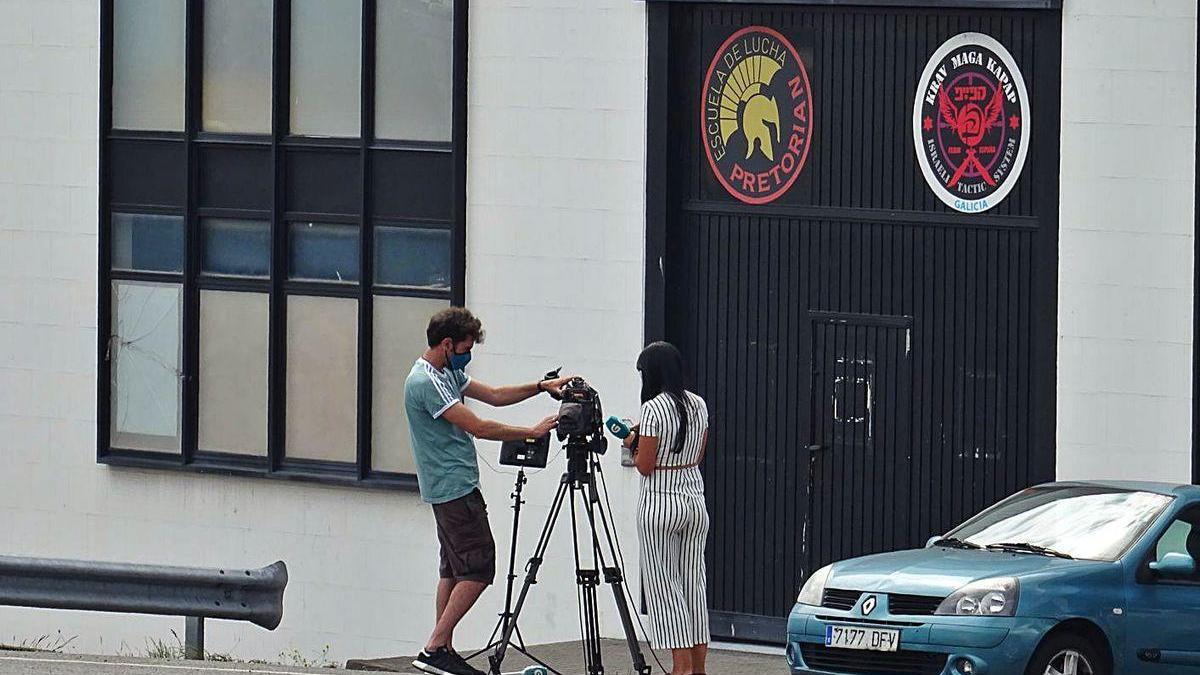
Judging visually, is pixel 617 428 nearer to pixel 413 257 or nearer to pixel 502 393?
pixel 502 393

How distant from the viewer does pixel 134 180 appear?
52.8 feet

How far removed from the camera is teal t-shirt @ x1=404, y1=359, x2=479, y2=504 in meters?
11.5

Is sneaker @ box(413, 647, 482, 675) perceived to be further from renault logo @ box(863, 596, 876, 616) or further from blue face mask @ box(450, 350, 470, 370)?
renault logo @ box(863, 596, 876, 616)

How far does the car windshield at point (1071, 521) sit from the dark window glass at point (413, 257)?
4900 millimetres

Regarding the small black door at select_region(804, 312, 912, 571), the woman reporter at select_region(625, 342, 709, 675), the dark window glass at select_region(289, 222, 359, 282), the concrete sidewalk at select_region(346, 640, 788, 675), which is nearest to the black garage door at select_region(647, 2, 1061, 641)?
the small black door at select_region(804, 312, 912, 571)

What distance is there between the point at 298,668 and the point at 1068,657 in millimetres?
4426

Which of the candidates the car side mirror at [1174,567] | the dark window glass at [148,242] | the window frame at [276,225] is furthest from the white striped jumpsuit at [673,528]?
the dark window glass at [148,242]

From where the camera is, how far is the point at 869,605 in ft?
34.5

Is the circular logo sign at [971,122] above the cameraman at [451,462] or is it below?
above

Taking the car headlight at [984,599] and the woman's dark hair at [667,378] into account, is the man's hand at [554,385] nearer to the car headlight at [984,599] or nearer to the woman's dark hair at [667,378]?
the woman's dark hair at [667,378]

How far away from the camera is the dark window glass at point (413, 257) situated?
49.8 feet

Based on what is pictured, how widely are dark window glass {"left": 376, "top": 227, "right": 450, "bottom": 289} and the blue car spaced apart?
4972 millimetres

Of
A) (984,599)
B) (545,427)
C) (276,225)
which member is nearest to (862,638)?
(984,599)

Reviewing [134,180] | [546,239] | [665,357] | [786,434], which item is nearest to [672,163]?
[546,239]
